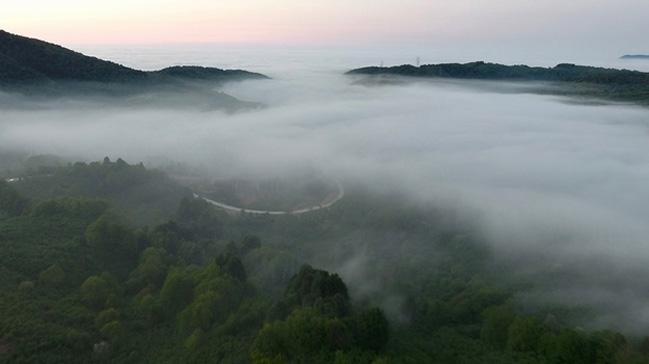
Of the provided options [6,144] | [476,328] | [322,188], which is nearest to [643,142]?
[322,188]

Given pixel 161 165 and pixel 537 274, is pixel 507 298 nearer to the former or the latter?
pixel 537 274

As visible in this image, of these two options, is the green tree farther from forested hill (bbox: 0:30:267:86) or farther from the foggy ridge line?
forested hill (bbox: 0:30:267:86)

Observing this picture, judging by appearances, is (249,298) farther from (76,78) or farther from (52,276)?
(76,78)

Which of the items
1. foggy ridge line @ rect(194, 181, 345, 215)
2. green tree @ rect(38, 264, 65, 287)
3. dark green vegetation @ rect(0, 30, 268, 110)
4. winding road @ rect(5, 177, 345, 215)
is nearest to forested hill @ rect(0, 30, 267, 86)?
dark green vegetation @ rect(0, 30, 268, 110)

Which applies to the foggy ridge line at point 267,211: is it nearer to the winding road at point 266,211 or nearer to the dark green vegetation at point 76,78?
the winding road at point 266,211

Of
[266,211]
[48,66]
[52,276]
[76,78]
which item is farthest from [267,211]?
[48,66]

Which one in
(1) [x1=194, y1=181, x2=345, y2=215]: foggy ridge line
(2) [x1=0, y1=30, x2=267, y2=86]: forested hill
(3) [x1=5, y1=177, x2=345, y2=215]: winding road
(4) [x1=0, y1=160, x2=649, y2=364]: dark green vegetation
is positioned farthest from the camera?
(2) [x1=0, y1=30, x2=267, y2=86]: forested hill
